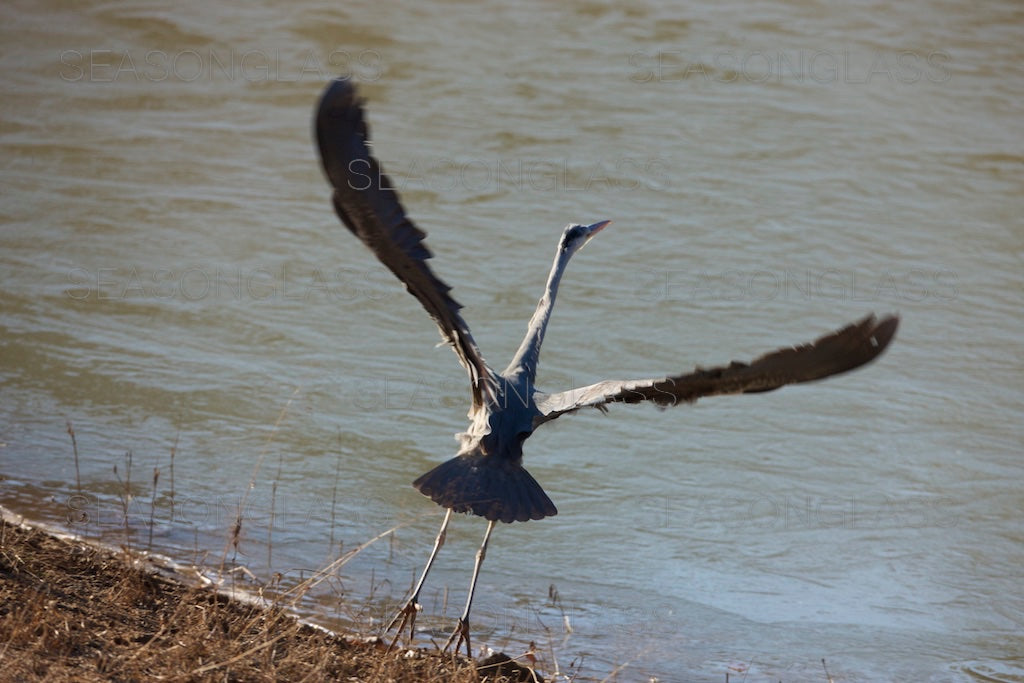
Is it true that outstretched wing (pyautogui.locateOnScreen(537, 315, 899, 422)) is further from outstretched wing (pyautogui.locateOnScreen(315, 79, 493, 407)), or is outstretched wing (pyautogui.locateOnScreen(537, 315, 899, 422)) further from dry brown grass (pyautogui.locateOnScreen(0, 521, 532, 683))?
dry brown grass (pyautogui.locateOnScreen(0, 521, 532, 683))

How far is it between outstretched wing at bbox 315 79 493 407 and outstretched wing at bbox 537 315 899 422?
871mm

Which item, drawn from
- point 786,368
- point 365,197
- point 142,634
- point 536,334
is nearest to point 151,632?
point 142,634

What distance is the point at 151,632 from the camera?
4.82 meters

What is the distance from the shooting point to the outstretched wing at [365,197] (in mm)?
4238

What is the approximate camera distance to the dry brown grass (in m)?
4.36

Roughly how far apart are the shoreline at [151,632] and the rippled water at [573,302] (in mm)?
580

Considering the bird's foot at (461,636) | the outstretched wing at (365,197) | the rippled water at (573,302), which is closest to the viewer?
the outstretched wing at (365,197)

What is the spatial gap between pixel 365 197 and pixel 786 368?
60.3 inches

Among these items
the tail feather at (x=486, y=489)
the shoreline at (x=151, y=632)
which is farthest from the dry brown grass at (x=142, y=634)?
the tail feather at (x=486, y=489)

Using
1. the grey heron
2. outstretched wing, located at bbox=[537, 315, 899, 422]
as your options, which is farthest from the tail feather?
outstretched wing, located at bbox=[537, 315, 899, 422]

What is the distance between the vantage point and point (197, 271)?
400 inches

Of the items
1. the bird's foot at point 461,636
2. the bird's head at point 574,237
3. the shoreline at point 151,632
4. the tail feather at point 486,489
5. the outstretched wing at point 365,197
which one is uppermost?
the outstretched wing at point 365,197

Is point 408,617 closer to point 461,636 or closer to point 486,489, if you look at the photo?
point 461,636

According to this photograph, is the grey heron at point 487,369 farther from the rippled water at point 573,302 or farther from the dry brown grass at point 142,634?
the rippled water at point 573,302
